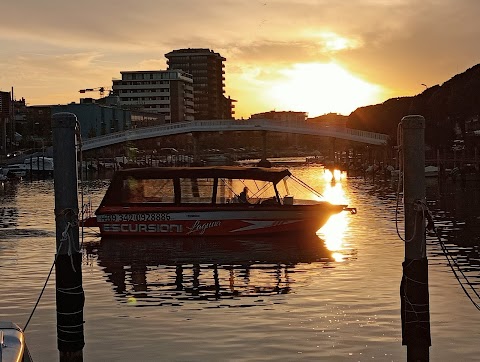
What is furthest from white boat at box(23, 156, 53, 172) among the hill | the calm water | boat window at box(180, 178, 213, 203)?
boat window at box(180, 178, 213, 203)

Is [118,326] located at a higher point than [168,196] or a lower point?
lower

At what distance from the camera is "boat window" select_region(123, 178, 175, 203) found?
31719 mm

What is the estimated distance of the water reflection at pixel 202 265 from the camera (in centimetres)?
2038

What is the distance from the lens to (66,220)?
44.4ft

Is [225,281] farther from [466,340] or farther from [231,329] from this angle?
[466,340]

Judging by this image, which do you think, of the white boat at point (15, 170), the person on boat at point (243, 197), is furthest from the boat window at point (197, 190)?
the white boat at point (15, 170)

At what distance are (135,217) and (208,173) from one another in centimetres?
334

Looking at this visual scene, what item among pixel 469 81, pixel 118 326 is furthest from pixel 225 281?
pixel 469 81

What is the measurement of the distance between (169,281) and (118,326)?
18.7 feet

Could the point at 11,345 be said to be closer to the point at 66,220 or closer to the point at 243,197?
the point at 66,220

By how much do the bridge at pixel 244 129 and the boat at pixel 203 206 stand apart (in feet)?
287

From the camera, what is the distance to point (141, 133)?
124 meters

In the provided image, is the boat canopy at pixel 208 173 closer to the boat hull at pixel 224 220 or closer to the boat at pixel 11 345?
the boat hull at pixel 224 220

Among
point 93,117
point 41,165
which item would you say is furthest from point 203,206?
point 93,117
